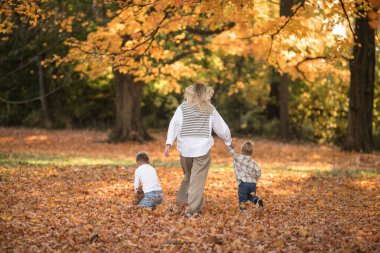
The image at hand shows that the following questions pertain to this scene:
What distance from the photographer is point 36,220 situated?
23.8ft

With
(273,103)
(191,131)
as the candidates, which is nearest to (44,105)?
(273,103)

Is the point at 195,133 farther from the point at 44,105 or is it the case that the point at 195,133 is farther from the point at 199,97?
the point at 44,105

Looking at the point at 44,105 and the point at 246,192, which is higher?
the point at 44,105

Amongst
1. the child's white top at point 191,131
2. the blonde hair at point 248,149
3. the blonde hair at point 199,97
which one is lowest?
the blonde hair at point 248,149

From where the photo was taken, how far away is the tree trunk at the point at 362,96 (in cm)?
1908

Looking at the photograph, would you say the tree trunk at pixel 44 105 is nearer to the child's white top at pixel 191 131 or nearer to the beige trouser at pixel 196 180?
the child's white top at pixel 191 131

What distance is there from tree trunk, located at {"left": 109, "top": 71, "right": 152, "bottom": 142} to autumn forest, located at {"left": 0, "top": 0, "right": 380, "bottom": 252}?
0.20 ft

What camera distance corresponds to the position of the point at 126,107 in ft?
74.4

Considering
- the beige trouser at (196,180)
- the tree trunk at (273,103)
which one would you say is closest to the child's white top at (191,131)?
the beige trouser at (196,180)

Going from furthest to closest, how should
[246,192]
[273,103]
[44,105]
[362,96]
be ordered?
[44,105], [273,103], [362,96], [246,192]

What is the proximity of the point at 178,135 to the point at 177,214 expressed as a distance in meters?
1.18

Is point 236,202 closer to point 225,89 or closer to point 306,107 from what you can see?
point 306,107

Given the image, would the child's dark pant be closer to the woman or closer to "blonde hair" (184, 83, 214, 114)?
the woman

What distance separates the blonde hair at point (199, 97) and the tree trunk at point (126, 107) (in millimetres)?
14878
